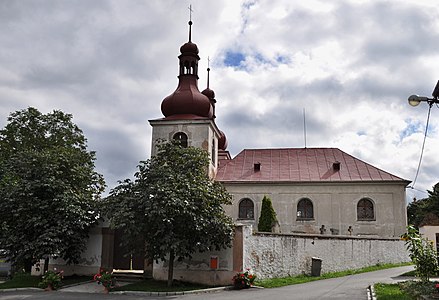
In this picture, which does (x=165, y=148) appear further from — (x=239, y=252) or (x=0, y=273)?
(x=0, y=273)

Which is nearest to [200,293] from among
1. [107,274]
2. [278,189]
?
[107,274]

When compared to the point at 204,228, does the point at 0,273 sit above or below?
below

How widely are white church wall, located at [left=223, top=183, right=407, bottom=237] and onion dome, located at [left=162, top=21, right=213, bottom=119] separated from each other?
602cm

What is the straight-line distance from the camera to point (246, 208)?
33719 mm

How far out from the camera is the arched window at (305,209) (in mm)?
33062

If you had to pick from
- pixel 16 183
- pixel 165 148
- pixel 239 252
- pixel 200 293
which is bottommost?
pixel 200 293

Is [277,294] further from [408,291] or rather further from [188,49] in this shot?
[188,49]

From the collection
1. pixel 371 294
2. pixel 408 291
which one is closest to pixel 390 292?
pixel 371 294

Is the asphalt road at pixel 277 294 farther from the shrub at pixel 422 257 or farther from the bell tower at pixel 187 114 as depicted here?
the bell tower at pixel 187 114

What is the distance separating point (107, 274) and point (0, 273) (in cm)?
954

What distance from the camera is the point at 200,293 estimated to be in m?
18.2

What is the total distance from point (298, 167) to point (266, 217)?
19.7ft

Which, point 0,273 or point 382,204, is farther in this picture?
point 382,204

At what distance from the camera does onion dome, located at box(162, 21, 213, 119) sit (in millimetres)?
32375
